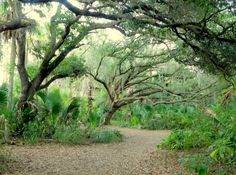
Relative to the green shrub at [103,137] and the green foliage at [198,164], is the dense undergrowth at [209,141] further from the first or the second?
the green shrub at [103,137]

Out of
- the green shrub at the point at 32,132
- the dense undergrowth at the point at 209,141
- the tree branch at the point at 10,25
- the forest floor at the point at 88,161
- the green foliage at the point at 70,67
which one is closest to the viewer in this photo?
the dense undergrowth at the point at 209,141

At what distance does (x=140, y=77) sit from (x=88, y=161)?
41.0ft

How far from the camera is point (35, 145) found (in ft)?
43.0

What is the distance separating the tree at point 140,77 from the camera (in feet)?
61.6

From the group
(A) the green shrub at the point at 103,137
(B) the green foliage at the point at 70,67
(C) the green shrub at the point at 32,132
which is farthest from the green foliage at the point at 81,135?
(B) the green foliage at the point at 70,67

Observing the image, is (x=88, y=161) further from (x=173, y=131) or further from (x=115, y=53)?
(x=115, y=53)

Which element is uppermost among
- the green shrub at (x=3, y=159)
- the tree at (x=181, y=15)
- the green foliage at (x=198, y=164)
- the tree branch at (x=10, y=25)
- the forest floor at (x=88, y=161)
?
the tree at (x=181, y=15)

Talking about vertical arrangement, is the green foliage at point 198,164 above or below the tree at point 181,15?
below

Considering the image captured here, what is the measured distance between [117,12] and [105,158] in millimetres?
5134

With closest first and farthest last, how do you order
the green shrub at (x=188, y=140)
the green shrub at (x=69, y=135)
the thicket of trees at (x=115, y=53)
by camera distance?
the thicket of trees at (x=115, y=53) < the green shrub at (x=188, y=140) < the green shrub at (x=69, y=135)

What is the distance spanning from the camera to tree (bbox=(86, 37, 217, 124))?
18781 millimetres

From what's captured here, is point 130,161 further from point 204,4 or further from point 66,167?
point 204,4

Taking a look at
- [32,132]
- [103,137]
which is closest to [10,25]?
[32,132]

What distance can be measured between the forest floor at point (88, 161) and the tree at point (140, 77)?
20.7 ft
